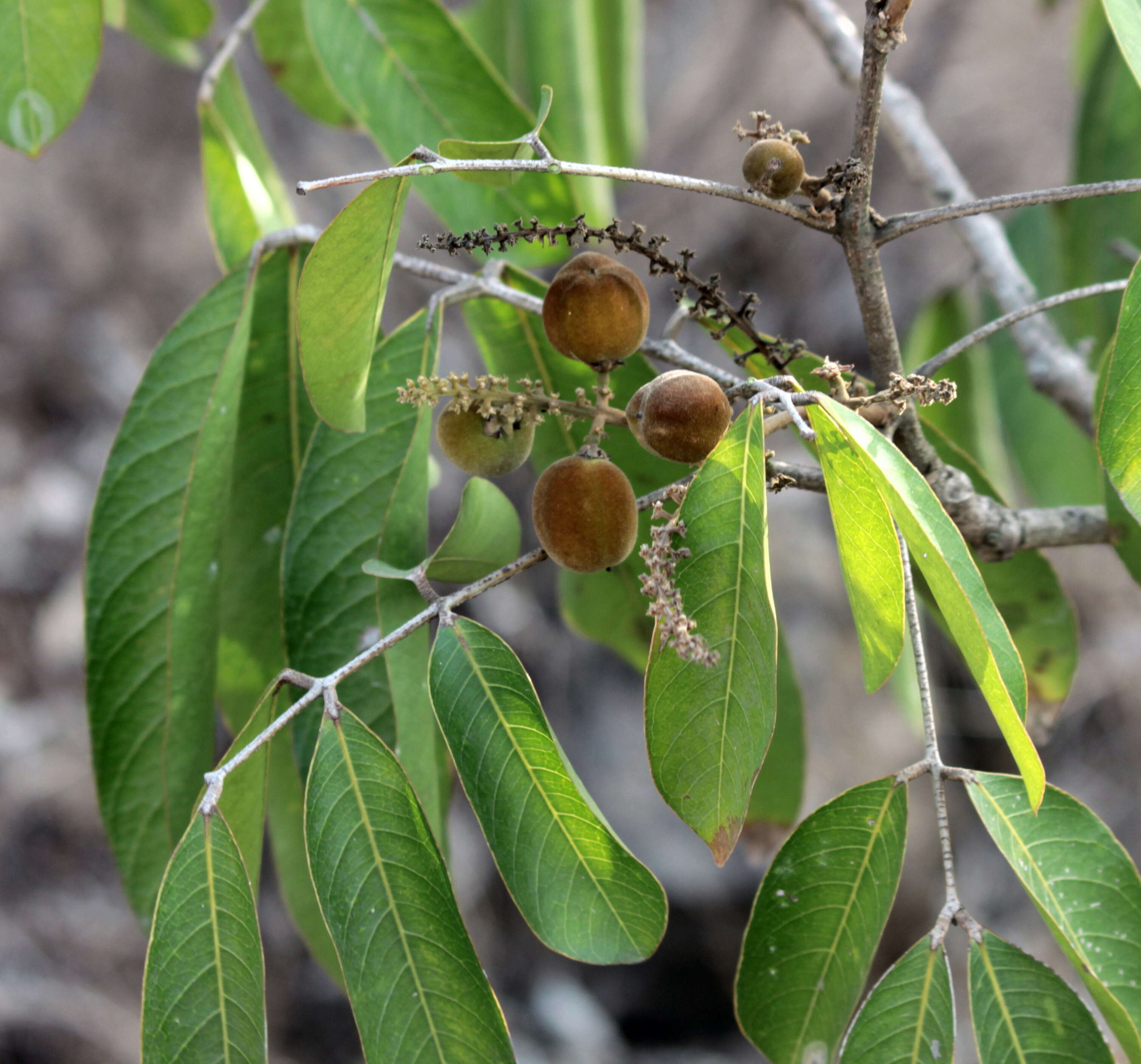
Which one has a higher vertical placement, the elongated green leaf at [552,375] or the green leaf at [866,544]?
the elongated green leaf at [552,375]

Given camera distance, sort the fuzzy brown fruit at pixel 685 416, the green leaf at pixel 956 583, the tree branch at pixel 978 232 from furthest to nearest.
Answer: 1. the tree branch at pixel 978 232
2. the fuzzy brown fruit at pixel 685 416
3. the green leaf at pixel 956 583

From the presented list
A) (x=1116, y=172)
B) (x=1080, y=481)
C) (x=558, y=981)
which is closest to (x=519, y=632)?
(x=558, y=981)

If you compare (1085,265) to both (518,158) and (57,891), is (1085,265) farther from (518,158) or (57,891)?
(57,891)

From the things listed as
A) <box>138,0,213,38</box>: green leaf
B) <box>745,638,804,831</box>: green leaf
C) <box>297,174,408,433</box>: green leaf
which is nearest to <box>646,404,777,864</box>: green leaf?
<box>297,174,408,433</box>: green leaf

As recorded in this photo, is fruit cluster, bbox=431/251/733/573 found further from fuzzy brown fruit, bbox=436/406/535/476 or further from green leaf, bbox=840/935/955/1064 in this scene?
green leaf, bbox=840/935/955/1064

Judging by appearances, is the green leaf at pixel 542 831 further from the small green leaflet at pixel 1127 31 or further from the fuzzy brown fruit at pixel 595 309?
the small green leaflet at pixel 1127 31

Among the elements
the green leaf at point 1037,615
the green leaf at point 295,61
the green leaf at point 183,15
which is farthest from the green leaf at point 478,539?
the green leaf at point 183,15

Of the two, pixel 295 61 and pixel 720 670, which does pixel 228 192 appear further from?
pixel 720 670
